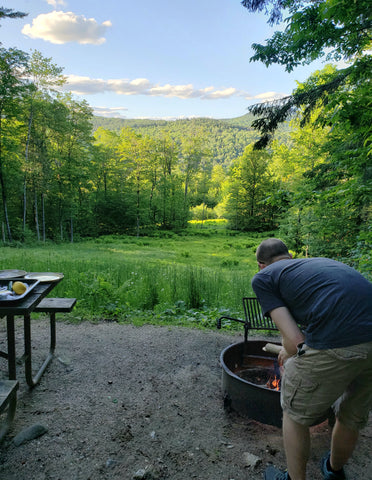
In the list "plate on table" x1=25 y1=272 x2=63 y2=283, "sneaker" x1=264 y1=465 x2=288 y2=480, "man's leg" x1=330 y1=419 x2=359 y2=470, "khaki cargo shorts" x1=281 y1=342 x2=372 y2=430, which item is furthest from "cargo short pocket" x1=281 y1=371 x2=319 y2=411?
"plate on table" x1=25 y1=272 x2=63 y2=283

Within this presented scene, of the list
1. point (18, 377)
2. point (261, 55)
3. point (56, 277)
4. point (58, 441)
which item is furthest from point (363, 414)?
point (261, 55)

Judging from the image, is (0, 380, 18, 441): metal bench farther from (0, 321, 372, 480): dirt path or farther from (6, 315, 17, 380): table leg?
(6, 315, 17, 380): table leg

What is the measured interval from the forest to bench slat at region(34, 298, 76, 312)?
3551mm

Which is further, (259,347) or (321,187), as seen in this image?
(321,187)

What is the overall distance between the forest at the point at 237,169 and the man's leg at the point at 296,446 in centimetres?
333

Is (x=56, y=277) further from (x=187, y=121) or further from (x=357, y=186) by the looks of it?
(x=187, y=121)

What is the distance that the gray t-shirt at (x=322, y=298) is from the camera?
155cm

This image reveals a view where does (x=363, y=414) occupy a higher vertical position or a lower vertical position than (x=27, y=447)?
higher

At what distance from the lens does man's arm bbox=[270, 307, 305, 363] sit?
5.48 ft

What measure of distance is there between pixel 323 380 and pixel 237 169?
3470cm

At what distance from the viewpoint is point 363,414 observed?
177 cm

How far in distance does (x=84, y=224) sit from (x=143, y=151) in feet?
29.1

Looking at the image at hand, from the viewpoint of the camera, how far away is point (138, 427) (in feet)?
8.31

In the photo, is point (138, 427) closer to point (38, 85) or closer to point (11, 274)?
point (11, 274)
